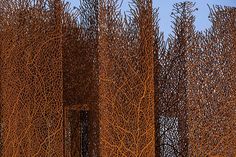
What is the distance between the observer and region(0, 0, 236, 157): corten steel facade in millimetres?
3521

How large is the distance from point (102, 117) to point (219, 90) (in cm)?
78

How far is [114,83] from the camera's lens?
11.6ft

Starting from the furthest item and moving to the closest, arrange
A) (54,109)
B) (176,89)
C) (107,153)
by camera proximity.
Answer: (176,89)
(54,109)
(107,153)

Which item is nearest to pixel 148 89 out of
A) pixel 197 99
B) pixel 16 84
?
pixel 197 99

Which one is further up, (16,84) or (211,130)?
(16,84)

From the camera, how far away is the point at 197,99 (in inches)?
140

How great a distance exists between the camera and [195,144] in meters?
3.51

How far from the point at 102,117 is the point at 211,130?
2.32 feet

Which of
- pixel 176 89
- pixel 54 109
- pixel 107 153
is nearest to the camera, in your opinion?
pixel 107 153

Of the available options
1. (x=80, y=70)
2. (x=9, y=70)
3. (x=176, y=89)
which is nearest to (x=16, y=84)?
(x=9, y=70)

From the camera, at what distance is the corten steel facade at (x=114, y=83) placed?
352cm

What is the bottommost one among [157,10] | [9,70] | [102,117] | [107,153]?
[107,153]

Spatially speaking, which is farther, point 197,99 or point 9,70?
point 9,70

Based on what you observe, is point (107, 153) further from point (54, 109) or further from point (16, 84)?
point (16, 84)
